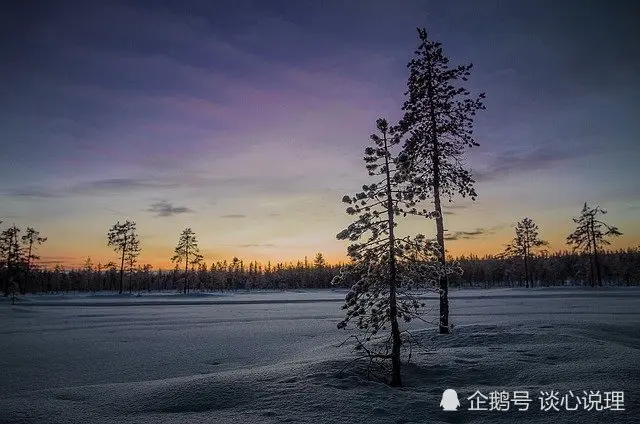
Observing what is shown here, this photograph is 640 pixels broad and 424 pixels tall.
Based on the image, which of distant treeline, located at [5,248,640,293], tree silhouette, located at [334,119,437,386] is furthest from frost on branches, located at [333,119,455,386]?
distant treeline, located at [5,248,640,293]

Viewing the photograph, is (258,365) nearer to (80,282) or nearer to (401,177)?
(401,177)

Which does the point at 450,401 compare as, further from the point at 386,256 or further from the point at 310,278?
the point at 310,278

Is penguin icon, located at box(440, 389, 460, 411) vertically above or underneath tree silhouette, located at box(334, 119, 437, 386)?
underneath

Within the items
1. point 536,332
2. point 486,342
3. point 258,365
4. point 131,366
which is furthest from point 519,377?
point 131,366

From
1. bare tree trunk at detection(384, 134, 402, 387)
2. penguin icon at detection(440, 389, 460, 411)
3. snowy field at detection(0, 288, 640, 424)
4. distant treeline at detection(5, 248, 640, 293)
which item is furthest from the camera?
distant treeline at detection(5, 248, 640, 293)

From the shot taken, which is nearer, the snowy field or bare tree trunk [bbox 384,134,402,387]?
the snowy field

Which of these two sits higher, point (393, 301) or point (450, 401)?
point (393, 301)

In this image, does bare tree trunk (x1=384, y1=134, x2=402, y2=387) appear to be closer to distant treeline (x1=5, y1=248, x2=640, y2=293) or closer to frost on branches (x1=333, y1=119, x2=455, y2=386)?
frost on branches (x1=333, y1=119, x2=455, y2=386)

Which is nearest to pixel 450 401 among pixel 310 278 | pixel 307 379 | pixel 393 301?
pixel 393 301

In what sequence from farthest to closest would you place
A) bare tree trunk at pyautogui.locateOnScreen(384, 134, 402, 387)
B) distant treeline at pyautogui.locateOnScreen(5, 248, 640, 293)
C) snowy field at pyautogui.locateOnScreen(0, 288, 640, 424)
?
distant treeline at pyautogui.locateOnScreen(5, 248, 640, 293) < bare tree trunk at pyautogui.locateOnScreen(384, 134, 402, 387) < snowy field at pyautogui.locateOnScreen(0, 288, 640, 424)

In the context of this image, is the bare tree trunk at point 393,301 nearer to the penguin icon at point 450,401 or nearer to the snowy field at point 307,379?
the snowy field at point 307,379

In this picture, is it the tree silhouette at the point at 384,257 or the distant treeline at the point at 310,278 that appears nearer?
the tree silhouette at the point at 384,257

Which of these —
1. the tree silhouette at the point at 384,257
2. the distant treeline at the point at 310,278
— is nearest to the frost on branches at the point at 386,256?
the tree silhouette at the point at 384,257

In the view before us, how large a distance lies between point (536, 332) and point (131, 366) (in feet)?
46.1
